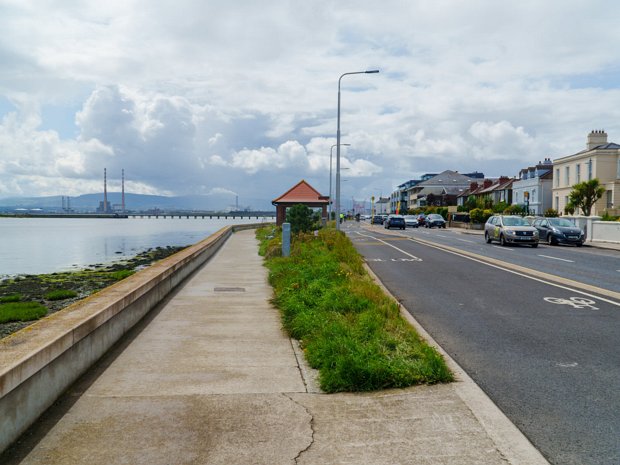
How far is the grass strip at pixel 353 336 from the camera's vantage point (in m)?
5.61

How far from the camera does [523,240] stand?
2941 cm

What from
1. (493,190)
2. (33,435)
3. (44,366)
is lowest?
(33,435)

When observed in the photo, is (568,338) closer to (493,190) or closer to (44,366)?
(44,366)

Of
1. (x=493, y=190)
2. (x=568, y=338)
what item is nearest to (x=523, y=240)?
(x=568, y=338)

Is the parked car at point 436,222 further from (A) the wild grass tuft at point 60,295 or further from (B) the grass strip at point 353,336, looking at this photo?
(B) the grass strip at point 353,336

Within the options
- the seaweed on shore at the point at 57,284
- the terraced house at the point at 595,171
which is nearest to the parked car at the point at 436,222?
the terraced house at the point at 595,171

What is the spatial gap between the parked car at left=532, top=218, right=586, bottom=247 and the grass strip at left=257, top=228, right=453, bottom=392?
23.1 metres

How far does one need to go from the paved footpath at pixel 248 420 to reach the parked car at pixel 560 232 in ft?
92.0

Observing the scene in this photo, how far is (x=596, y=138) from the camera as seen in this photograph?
57.7 m

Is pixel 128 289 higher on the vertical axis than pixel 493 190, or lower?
lower

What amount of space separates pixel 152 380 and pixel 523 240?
2674cm

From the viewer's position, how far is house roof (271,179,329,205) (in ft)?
172

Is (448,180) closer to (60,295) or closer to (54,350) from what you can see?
(60,295)

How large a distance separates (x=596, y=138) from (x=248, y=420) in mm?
61562
